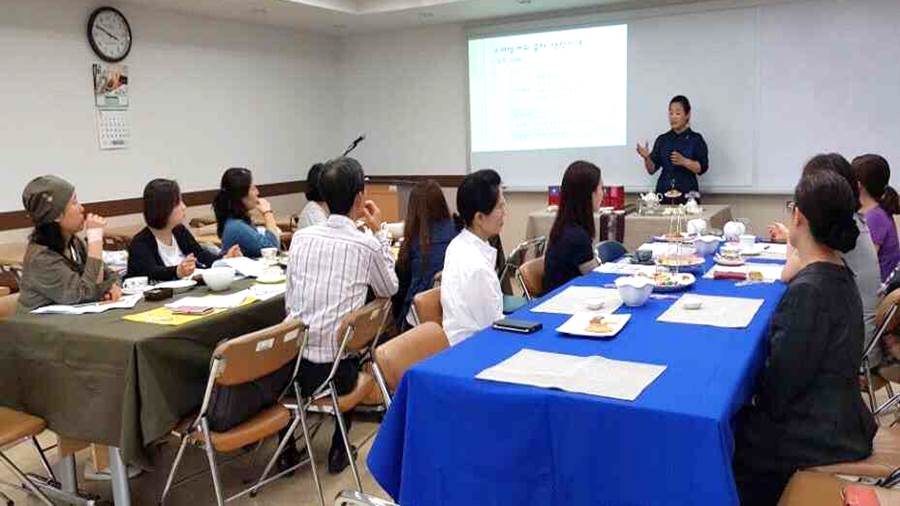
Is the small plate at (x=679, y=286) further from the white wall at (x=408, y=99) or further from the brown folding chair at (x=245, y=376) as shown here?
the white wall at (x=408, y=99)

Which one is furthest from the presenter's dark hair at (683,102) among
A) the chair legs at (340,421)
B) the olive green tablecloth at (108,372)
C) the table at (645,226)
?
the olive green tablecloth at (108,372)

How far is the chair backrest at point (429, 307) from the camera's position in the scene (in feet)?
8.35

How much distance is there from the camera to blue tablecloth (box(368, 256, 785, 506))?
1.47 meters

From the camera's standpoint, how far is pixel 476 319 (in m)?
2.39

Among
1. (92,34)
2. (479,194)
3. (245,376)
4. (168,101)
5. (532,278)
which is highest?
(92,34)

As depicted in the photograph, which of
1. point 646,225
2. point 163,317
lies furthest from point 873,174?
point 163,317

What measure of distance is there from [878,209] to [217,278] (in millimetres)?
2930

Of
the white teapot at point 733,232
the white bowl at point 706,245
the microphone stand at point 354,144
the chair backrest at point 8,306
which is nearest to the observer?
the chair backrest at point 8,306

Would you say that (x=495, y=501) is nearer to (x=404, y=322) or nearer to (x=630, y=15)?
(x=404, y=322)

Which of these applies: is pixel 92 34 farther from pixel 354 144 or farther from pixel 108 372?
pixel 108 372

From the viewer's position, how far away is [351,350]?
2.67 meters

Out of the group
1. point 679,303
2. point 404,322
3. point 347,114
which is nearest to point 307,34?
point 347,114

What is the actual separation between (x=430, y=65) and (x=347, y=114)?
3.93 feet

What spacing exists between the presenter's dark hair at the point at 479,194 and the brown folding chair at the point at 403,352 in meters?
0.54
